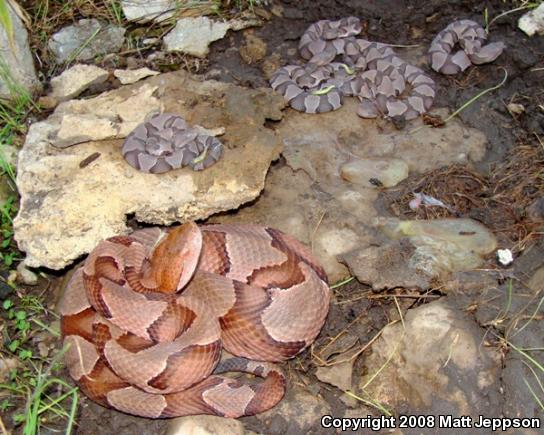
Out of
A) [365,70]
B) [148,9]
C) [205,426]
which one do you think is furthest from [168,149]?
[365,70]

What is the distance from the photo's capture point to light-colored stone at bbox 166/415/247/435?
362 centimetres

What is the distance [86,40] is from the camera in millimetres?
5812

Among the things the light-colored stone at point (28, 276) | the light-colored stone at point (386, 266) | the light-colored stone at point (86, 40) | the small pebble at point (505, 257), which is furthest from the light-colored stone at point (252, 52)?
the small pebble at point (505, 257)

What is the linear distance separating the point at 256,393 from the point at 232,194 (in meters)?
1.42

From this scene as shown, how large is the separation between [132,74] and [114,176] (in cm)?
130

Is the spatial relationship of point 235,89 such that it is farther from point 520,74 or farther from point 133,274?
point 520,74

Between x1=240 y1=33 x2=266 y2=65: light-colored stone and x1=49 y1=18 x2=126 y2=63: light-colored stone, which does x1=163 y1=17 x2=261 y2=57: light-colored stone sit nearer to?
x1=240 y1=33 x2=266 y2=65: light-colored stone

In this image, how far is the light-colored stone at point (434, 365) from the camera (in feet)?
11.9

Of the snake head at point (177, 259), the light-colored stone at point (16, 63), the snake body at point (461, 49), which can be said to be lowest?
the snake body at point (461, 49)

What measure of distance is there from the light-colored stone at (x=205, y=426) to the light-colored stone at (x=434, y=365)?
31.7 inches

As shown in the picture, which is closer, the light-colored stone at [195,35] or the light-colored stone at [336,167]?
the light-colored stone at [336,167]

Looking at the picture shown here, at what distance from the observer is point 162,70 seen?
569 centimetres

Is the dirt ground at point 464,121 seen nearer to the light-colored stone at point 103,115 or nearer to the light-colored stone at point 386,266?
the light-colored stone at point 386,266

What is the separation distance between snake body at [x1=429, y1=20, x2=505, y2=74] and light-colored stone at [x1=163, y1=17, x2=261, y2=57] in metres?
1.68
